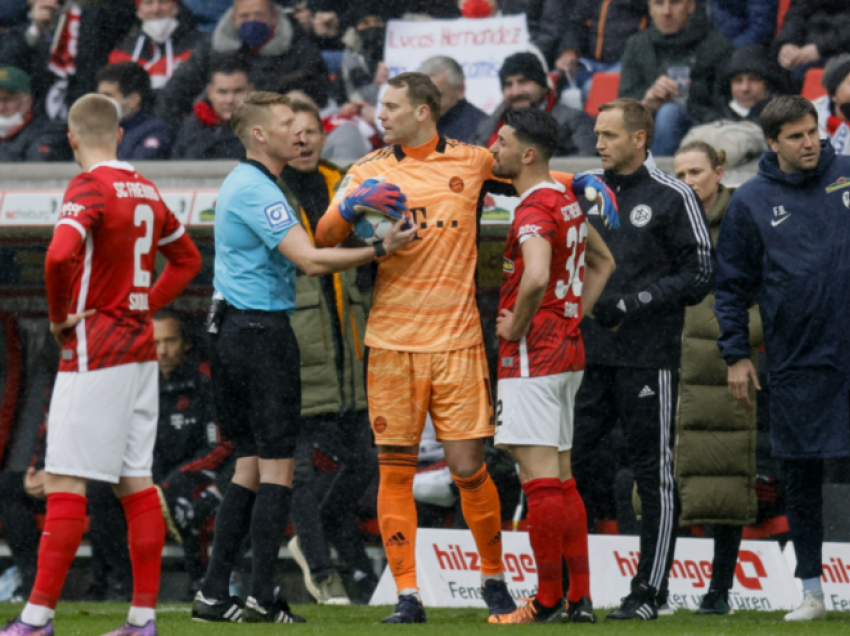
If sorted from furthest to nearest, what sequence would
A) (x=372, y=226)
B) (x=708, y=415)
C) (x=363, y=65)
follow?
(x=363, y=65) < (x=708, y=415) < (x=372, y=226)

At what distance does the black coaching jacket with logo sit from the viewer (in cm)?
505

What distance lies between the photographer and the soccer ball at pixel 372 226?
4562mm

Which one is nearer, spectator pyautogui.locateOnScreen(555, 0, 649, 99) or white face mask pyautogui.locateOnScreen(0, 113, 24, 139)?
spectator pyautogui.locateOnScreen(555, 0, 649, 99)

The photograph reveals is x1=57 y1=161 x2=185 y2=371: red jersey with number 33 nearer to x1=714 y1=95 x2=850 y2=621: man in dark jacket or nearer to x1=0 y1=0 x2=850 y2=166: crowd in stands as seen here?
x1=714 y1=95 x2=850 y2=621: man in dark jacket

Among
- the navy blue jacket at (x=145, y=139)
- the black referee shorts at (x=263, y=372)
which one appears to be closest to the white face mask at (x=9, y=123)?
the navy blue jacket at (x=145, y=139)

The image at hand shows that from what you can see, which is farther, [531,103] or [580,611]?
[531,103]

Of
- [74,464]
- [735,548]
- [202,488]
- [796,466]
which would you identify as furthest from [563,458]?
[202,488]

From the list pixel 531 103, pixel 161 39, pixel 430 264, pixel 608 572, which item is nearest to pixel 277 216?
pixel 430 264

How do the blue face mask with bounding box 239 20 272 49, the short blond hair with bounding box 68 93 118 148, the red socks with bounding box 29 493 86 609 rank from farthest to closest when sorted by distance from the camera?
the blue face mask with bounding box 239 20 272 49 < the short blond hair with bounding box 68 93 118 148 < the red socks with bounding box 29 493 86 609

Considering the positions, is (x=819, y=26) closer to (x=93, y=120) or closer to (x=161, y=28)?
(x=161, y=28)

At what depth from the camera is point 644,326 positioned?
5094 millimetres

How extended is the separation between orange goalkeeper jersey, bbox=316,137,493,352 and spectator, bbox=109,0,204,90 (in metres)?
4.72

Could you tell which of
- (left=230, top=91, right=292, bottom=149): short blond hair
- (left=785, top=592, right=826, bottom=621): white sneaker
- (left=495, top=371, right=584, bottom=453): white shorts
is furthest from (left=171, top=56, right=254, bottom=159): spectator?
(left=785, top=592, right=826, bottom=621): white sneaker

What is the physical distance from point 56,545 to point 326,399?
249 centimetres
